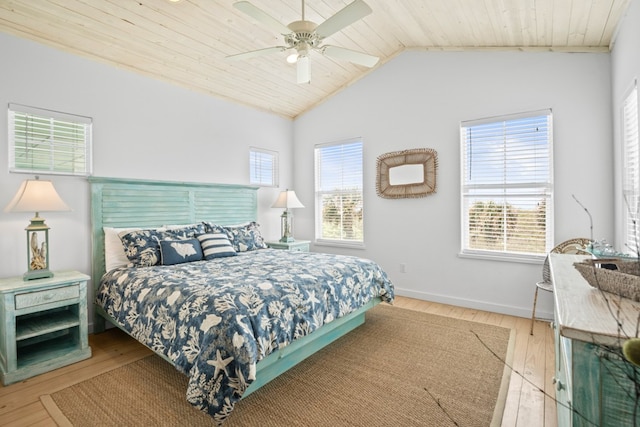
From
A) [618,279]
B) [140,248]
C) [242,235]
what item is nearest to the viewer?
[618,279]

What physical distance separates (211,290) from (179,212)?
2150 millimetres

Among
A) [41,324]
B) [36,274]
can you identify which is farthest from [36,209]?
[41,324]

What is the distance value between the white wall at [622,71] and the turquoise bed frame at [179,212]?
7.75ft

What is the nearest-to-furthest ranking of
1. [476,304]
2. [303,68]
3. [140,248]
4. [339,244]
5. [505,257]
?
[303,68], [140,248], [505,257], [476,304], [339,244]

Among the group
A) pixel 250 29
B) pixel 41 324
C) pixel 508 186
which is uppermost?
pixel 250 29

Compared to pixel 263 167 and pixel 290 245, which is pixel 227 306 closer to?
pixel 290 245

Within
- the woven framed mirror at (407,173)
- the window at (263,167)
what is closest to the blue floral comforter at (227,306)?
the woven framed mirror at (407,173)

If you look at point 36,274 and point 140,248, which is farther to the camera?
point 140,248

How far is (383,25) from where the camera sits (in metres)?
3.74

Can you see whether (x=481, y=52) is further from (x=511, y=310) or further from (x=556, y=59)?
(x=511, y=310)

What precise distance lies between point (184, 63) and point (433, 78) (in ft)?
9.80

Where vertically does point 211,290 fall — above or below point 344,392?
above

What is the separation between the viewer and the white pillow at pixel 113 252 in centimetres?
332

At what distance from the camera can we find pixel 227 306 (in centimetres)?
204
